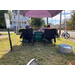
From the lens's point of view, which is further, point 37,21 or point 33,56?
point 37,21

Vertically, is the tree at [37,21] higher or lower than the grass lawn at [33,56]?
higher

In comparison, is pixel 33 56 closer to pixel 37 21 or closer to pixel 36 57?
pixel 36 57

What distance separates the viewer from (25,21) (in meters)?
30.8

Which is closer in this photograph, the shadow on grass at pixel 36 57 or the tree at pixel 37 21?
the shadow on grass at pixel 36 57

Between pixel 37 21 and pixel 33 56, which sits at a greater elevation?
pixel 37 21

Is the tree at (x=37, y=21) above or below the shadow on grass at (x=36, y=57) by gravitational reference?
above

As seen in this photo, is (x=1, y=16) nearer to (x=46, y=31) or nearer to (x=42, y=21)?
(x=46, y=31)

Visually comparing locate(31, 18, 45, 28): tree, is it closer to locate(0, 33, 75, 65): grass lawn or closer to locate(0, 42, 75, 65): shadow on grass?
locate(0, 33, 75, 65): grass lawn

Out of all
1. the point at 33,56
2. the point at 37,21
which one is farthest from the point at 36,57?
the point at 37,21

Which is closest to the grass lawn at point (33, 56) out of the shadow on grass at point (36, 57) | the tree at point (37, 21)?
the shadow on grass at point (36, 57)

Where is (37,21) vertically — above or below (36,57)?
above

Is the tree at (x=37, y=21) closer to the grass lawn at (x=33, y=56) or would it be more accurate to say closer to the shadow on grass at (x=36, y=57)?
the grass lawn at (x=33, y=56)

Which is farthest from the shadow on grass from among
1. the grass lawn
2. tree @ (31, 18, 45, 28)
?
tree @ (31, 18, 45, 28)
